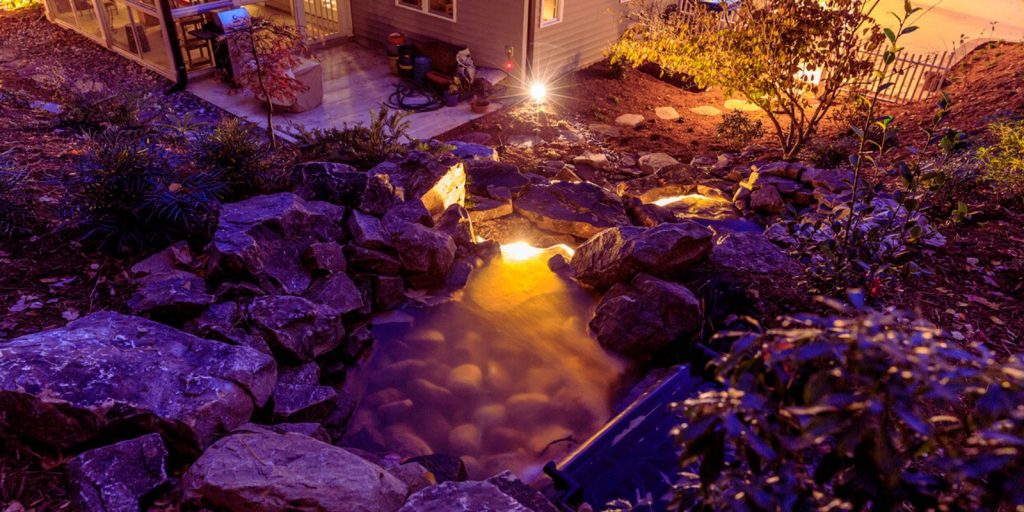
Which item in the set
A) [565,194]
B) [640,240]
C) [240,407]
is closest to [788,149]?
[565,194]

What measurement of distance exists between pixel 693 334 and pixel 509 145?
619 cm

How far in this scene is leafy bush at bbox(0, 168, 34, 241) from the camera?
5.07 metres

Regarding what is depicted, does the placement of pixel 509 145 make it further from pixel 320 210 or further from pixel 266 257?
pixel 266 257

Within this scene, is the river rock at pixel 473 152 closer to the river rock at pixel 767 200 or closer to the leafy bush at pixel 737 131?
the river rock at pixel 767 200

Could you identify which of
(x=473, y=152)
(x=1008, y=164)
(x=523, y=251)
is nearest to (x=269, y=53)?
(x=473, y=152)

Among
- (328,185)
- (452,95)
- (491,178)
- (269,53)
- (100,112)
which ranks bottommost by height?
(452,95)

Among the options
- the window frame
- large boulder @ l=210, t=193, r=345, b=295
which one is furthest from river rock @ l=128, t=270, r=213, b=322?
→ the window frame

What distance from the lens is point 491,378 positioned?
5473 millimetres

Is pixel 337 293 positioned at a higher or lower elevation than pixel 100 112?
lower

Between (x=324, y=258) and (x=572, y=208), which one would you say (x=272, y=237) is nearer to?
(x=324, y=258)

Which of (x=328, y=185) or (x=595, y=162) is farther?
(x=595, y=162)

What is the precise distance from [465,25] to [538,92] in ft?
6.88

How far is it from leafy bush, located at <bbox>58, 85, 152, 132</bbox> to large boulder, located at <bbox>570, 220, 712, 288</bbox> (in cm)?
612

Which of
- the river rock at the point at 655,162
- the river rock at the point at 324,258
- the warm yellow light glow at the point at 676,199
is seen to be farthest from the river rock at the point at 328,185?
the river rock at the point at 655,162
